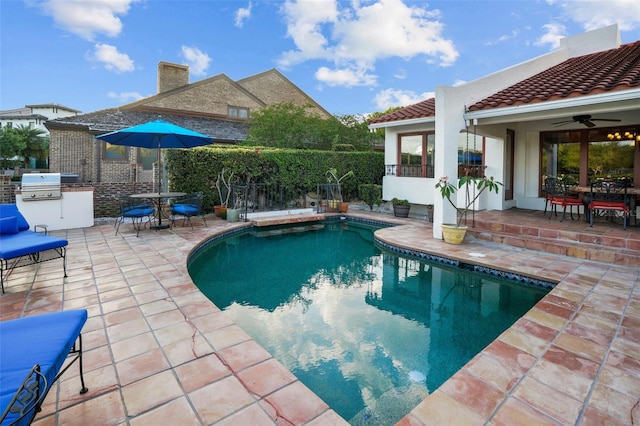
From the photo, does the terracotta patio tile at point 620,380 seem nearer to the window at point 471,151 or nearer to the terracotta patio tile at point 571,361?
the terracotta patio tile at point 571,361

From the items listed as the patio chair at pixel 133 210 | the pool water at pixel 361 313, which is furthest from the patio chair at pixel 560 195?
the patio chair at pixel 133 210

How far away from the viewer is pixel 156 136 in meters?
8.69

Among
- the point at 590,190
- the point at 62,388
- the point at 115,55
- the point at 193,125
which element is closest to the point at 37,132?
the point at 115,55

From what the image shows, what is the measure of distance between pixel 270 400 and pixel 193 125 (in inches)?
776

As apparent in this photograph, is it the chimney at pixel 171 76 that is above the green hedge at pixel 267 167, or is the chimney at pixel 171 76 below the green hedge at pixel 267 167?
above

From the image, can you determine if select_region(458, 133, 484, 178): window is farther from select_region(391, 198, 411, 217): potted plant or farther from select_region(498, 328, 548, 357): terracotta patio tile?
select_region(498, 328, 548, 357): terracotta patio tile

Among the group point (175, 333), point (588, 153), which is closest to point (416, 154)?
point (588, 153)

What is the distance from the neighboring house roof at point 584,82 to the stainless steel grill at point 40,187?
1070 cm

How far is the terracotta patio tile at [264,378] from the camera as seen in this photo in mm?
2609

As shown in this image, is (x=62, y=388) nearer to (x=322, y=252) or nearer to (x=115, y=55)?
(x=322, y=252)

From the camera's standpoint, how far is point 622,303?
4.23 meters

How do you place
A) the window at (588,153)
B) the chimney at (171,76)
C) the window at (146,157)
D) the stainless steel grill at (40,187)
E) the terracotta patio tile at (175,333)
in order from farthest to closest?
the chimney at (171,76) < the window at (146,157) < the window at (588,153) < the stainless steel grill at (40,187) < the terracotta patio tile at (175,333)

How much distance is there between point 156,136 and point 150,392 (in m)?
7.61

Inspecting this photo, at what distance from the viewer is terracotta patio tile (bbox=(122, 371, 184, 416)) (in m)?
2.43
